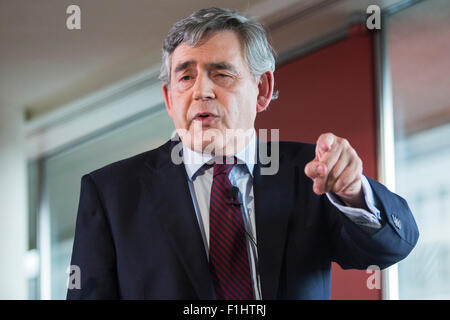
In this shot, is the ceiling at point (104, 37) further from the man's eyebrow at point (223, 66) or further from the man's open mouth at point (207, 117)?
the man's open mouth at point (207, 117)

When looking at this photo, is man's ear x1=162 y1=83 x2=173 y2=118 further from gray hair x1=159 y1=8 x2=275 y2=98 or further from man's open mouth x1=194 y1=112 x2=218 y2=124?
man's open mouth x1=194 y1=112 x2=218 y2=124

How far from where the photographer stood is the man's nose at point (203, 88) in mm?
1832

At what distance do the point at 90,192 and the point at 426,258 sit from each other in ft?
3.63

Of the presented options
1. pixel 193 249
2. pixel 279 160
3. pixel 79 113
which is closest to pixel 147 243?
pixel 193 249

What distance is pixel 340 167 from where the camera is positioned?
1.47 m

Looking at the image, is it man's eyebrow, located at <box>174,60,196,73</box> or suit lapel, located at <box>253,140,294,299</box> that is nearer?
suit lapel, located at <box>253,140,294,299</box>

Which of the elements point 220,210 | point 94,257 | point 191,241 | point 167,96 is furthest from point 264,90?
point 94,257

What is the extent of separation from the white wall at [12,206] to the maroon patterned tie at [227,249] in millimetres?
1195

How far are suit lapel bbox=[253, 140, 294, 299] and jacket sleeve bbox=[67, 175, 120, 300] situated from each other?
0.36m

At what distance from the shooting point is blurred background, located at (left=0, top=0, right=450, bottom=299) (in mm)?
2168

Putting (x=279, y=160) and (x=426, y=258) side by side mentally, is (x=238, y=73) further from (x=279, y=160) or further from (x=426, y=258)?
(x=426, y=258)

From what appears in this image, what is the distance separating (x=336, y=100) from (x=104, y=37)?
80cm

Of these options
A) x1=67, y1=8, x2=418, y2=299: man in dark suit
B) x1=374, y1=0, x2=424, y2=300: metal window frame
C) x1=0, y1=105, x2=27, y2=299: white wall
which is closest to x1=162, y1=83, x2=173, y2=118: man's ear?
x1=67, y1=8, x2=418, y2=299: man in dark suit
